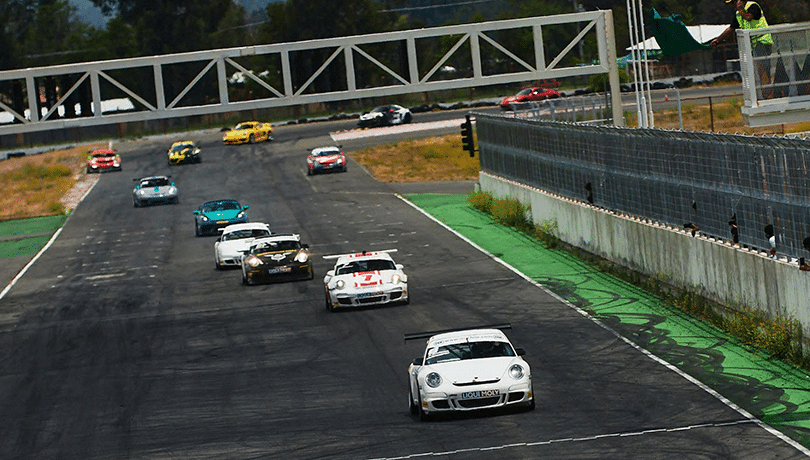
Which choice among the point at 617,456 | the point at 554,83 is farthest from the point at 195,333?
the point at 554,83

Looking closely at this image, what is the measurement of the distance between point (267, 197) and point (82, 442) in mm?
42789

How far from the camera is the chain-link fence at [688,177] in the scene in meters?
20.8

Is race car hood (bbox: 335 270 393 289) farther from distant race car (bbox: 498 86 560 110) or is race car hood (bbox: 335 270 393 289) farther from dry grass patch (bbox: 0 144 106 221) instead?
distant race car (bbox: 498 86 560 110)

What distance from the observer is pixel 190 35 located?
125 metres

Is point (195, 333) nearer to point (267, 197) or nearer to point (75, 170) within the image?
point (267, 197)

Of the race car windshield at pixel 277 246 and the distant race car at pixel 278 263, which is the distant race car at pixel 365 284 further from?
the race car windshield at pixel 277 246

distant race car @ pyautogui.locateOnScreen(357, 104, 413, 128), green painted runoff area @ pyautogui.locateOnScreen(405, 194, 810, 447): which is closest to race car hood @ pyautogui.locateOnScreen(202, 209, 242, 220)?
green painted runoff area @ pyautogui.locateOnScreen(405, 194, 810, 447)

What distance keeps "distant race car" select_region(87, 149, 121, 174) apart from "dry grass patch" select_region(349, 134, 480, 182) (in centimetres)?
1539

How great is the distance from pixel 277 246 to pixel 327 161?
108 ft

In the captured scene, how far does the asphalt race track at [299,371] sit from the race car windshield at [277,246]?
1.06 metres

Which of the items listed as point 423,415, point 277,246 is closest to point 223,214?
point 277,246

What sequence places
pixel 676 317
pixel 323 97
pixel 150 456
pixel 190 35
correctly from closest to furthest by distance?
1. pixel 150 456
2. pixel 676 317
3. pixel 323 97
4. pixel 190 35

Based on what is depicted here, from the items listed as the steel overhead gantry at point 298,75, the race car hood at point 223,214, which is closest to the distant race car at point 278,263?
the steel overhead gantry at point 298,75

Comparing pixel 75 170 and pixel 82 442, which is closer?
pixel 82 442
